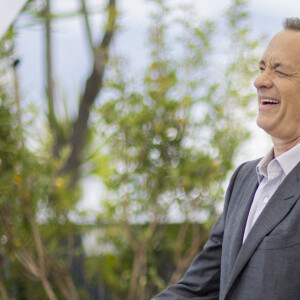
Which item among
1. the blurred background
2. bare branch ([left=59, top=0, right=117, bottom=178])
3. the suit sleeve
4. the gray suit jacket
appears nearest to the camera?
the gray suit jacket

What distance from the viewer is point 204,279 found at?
67.8 inches

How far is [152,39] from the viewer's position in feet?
12.9

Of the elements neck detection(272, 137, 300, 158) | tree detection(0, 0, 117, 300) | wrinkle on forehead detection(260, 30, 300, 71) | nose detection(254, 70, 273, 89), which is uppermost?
wrinkle on forehead detection(260, 30, 300, 71)

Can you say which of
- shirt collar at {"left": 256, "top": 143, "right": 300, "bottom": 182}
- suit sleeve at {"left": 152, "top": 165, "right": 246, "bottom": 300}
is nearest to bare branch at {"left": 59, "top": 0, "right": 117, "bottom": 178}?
suit sleeve at {"left": 152, "top": 165, "right": 246, "bottom": 300}

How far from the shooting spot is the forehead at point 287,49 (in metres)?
1.59

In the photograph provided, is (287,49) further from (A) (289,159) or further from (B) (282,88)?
(A) (289,159)

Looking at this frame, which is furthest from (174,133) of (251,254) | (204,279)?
(251,254)

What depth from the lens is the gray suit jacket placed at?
1426 millimetres

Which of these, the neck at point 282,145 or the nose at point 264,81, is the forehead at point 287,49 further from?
the neck at point 282,145

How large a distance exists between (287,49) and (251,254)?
19.3 inches

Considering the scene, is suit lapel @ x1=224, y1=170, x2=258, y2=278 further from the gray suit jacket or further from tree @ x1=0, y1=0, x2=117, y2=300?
tree @ x1=0, y1=0, x2=117, y2=300

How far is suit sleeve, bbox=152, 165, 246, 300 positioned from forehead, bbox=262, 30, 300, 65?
0.42 m

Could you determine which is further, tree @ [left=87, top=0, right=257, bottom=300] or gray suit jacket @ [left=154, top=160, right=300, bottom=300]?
tree @ [left=87, top=0, right=257, bottom=300]

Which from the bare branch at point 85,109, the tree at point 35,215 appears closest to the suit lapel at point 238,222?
the tree at point 35,215
